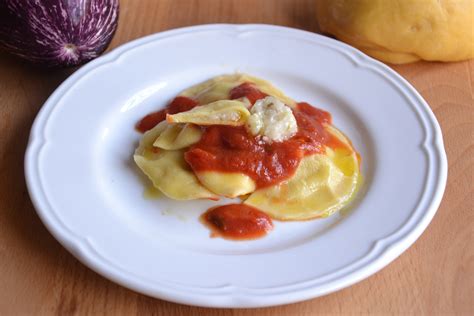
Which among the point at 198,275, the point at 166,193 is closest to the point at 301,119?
the point at 166,193


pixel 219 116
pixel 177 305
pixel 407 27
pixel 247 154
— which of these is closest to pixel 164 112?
pixel 219 116

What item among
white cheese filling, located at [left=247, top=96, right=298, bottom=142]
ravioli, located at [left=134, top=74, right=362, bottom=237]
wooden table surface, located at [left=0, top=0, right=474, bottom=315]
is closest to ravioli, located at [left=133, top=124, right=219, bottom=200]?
ravioli, located at [left=134, top=74, right=362, bottom=237]

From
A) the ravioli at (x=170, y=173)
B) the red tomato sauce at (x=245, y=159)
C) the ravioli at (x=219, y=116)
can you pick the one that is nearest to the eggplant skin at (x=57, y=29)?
the ravioli at (x=170, y=173)

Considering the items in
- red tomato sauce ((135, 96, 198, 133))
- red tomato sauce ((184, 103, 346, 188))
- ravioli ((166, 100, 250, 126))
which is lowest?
red tomato sauce ((135, 96, 198, 133))

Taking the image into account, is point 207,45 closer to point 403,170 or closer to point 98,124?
point 98,124

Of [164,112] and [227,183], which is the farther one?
[164,112]

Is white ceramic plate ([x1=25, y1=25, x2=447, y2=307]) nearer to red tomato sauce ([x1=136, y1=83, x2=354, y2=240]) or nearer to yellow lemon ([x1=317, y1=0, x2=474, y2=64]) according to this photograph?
red tomato sauce ([x1=136, y1=83, x2=354, y2=240])

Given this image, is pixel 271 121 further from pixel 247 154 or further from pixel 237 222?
pixel 237 222
